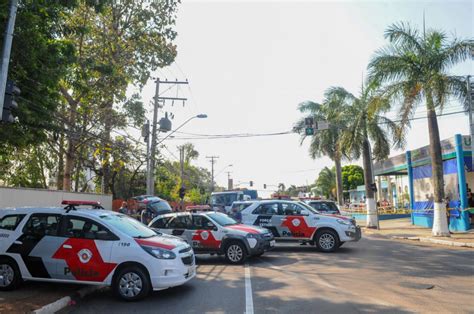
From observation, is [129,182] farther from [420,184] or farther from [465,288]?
[465,288]

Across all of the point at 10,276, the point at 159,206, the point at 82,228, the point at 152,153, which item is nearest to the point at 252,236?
the point at 82,228

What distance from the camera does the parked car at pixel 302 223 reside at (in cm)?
1412

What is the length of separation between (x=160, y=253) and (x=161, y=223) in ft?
17.6

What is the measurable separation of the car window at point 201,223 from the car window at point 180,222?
0.52ft

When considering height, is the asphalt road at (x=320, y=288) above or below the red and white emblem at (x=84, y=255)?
below

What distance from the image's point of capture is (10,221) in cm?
852

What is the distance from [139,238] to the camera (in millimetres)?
8000

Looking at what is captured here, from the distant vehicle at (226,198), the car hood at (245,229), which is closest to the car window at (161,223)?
the car hood at (245,229)

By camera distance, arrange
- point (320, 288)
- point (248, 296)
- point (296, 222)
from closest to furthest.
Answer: point (248, 296) → point (320, 288) → point (296, 222)

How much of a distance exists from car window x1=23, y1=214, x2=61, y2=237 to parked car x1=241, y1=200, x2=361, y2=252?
821 cm

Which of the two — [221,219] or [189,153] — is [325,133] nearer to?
[221,219]

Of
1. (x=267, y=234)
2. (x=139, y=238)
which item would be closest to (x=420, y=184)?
(x=267, y=234)

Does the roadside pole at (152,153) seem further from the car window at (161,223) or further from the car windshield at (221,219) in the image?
the car windshield at (221,219)

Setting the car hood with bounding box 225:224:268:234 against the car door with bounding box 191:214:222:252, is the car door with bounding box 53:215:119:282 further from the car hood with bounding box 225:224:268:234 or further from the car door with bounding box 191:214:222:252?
the car hood with bounding box 225:224:268:234
